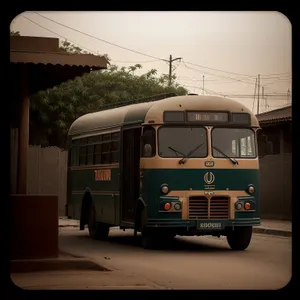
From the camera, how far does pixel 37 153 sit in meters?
25.8

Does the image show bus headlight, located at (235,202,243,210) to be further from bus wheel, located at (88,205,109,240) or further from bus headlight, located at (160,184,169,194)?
bus wheel, located at (88,205,109,240)

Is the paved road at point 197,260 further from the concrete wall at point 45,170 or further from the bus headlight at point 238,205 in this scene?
the concrete wall at point 45,170

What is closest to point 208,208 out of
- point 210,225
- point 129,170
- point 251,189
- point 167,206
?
point 210,225

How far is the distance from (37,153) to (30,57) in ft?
44.2

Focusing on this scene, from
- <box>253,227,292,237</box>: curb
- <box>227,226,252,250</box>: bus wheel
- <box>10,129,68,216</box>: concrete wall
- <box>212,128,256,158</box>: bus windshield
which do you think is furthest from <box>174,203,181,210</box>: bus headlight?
<box>10,129,68,216</box>: concrete wall

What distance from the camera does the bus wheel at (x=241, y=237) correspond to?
1627cm

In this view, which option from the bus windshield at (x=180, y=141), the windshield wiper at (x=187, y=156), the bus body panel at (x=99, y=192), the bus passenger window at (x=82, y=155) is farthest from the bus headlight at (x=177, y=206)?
the bus passenger window at (x=82, y=155)

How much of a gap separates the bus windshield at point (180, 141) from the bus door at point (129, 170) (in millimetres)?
900

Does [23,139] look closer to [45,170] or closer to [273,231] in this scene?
[273,231]

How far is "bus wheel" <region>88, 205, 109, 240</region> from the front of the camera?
749 inches
